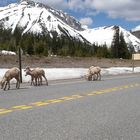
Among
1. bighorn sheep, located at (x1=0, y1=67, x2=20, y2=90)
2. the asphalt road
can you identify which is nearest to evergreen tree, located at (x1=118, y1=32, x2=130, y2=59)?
bighorn sheep, located at (x1=0, y1=67, x2=20, y2=90)

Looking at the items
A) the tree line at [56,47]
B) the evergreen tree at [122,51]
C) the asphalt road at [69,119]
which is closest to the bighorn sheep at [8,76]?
the asphalt road at [69,119]

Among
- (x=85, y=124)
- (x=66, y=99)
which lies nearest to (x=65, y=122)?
(x=85, y=124)

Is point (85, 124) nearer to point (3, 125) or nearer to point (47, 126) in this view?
point (47, 126)

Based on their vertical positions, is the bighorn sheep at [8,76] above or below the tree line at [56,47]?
below

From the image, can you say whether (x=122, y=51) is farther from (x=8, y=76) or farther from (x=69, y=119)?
(x=69, y=119)

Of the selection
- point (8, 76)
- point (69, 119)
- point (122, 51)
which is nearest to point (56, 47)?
point (122, 51)

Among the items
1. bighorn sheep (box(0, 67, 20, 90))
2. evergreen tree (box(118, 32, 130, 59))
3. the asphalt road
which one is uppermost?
evergreen tree (box(118, 32, 130, 59))

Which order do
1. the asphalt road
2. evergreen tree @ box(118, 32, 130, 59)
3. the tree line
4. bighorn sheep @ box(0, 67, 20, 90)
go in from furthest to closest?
evergreen tree @ box(118, 32, 130, 59)
the tree line
bighorn sheep @ box(0, 67, 20, 90)
the asphalt road

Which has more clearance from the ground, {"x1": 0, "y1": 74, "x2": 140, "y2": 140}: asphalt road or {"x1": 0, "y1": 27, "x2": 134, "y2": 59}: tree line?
{"x1": 0, "y1": 27, "x2": 134, "y2": 59}: tree line

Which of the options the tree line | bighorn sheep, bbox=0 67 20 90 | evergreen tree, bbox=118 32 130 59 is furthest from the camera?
evergreen tree, bbox=118 32 130 59

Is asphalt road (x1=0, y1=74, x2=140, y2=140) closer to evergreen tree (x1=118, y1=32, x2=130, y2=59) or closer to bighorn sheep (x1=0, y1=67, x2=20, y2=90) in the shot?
bighorn sheep (x1=0, y1=67, x2=20, y2=90)

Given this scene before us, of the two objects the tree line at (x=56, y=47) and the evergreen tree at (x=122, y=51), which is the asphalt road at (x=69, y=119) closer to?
the tree line at (x=56, y=47)

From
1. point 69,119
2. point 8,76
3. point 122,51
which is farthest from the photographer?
point 122,51

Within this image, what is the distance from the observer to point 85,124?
973 centimetres
